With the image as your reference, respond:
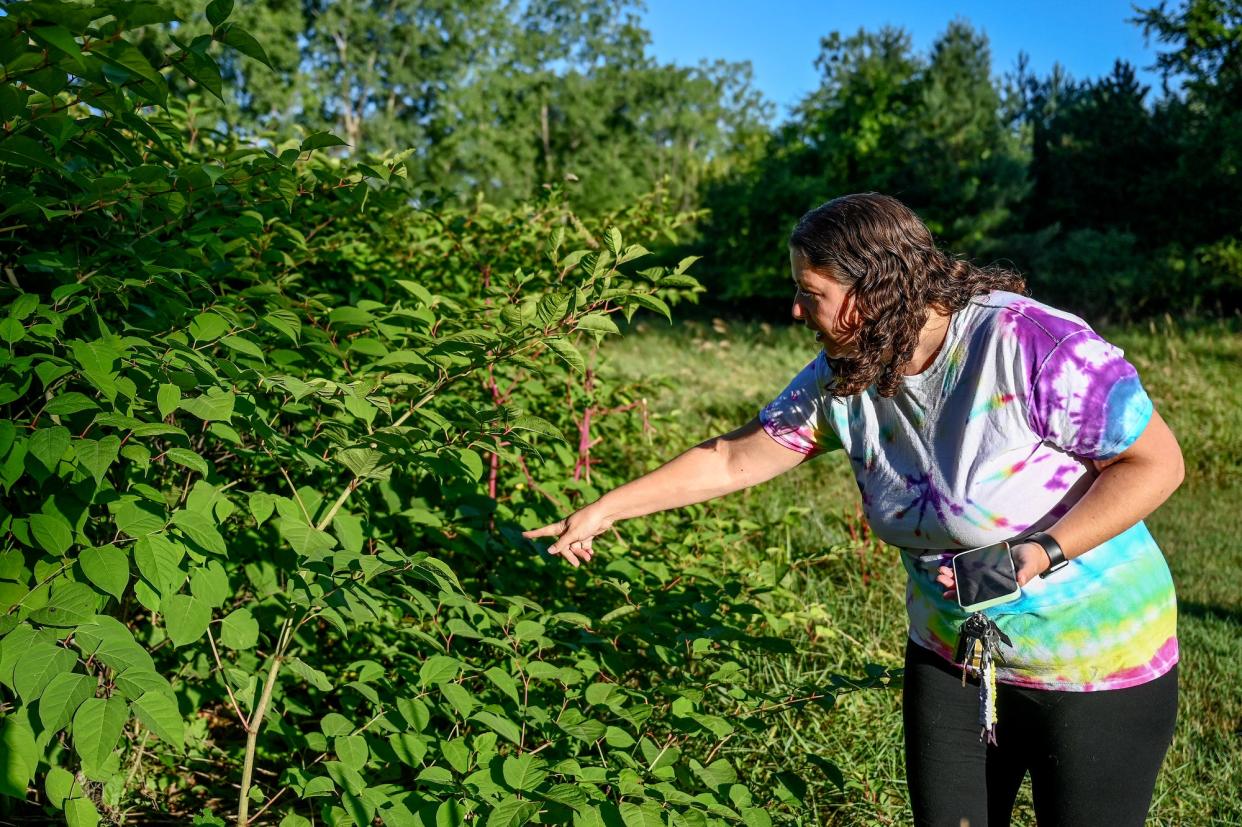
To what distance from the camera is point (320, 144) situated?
1.92 meters

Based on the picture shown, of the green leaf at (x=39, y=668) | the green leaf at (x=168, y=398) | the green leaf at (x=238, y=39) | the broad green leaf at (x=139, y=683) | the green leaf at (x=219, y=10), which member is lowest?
the broad green leaf at (x=139, y=683)

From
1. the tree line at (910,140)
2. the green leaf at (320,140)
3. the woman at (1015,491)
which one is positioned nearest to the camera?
the woman at (1015,491)

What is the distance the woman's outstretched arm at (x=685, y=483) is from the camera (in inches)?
91.2

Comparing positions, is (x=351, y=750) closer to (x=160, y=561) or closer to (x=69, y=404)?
(x=160, y=561)

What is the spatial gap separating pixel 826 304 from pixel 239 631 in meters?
1.44

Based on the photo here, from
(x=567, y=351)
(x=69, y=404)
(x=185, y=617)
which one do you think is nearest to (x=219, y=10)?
(x=69, y=404)

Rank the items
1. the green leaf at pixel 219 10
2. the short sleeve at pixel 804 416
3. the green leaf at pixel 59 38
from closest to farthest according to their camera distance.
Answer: the green leaf at pixel 59 38
the green leaf at pixel 219 10
the short sleeve at pixel 804 416

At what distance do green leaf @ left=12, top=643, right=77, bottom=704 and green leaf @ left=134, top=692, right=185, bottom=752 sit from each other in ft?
0.44

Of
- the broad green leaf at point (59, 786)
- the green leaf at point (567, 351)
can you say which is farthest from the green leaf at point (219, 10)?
the broad green leaf at point (59, 786)

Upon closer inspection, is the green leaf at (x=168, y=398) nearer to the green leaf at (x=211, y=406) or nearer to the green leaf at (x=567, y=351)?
the green leaf at (x=211, y=406)

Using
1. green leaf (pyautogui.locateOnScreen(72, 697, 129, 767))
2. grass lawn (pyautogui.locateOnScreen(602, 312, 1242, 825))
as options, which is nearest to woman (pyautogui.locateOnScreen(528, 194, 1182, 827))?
grass lawn (pyautogui.locateOnScreen(602, 312, 1242, 825))

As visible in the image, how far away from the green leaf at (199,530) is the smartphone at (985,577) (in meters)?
1.36

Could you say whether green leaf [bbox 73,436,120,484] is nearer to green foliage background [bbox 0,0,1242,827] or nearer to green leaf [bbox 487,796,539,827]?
green foliage background [bbox 0,0,1242,827]

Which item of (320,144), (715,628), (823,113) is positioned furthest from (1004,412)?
(823,113)
